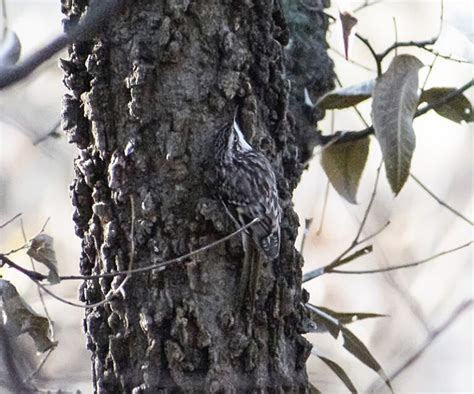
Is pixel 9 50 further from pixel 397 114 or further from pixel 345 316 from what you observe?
pixel 345 316

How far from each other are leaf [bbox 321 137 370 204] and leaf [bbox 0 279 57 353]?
38.3 inches

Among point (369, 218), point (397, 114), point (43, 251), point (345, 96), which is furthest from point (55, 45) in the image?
point (369, 218)

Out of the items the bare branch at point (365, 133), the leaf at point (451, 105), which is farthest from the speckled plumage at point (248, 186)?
the leaf at point (451, 105)

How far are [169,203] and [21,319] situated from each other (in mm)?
363

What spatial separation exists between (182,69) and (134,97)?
0.10 m

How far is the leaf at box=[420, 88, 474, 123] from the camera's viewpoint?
9.32 feet

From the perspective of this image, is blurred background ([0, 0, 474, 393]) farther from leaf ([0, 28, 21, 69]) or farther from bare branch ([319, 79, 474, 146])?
leaf ([0, 28, 21, 69])

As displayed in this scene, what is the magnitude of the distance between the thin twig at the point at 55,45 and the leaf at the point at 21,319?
0.94m

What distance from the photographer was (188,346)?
6.64 feet

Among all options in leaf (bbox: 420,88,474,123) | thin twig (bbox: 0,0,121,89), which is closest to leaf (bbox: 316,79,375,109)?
leaf (bbox: 420,88,474,123)

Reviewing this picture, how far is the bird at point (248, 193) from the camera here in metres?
2.07

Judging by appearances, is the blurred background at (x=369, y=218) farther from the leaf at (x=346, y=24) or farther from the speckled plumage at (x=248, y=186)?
the speckled plumage at (x=248, y=186)

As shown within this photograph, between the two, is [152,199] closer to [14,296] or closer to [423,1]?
[14,296]

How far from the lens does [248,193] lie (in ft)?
7.20
